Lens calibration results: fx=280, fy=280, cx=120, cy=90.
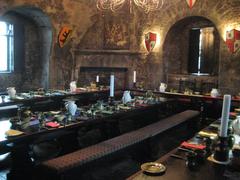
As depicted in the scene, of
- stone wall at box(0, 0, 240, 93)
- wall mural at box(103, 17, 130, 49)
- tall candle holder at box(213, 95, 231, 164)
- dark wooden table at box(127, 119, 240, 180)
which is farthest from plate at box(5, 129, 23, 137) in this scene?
wall mural at box(103, 17, 130, 49)

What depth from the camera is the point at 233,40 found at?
8.49 m

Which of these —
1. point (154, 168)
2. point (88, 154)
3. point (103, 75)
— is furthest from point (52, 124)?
point (103, 75)

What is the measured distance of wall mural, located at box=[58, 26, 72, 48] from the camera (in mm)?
10062

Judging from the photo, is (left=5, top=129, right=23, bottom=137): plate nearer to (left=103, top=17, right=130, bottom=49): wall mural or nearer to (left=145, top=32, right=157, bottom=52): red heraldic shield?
(left=145, top=32, right=157, bottom=52): red heraldic shield

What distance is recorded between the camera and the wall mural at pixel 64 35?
396 inches

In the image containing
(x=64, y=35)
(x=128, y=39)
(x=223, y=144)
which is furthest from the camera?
(x=128, y=39)

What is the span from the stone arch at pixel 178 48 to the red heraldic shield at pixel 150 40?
1.29 ft

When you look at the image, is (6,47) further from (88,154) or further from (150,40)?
(88,154)

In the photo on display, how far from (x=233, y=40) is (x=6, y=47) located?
26.0 ft

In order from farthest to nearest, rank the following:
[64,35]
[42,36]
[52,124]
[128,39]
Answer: [128,39] → [42,36] → [64,35] → [52,124]

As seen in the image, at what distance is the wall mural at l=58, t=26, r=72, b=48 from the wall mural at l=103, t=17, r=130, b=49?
55.9 inches

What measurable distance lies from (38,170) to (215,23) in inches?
293

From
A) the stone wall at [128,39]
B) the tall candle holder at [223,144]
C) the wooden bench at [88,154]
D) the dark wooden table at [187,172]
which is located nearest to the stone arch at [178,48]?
the stone wall at [128,39]

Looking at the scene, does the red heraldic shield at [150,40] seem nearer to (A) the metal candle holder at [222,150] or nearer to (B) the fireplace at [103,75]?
(B) the fireplace at [103,75]
